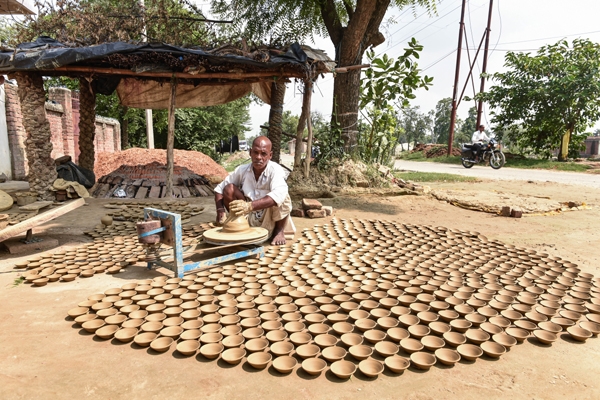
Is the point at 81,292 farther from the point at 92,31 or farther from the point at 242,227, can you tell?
the point at 92,31

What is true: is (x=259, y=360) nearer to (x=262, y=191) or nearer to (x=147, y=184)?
(x=262, y=191)

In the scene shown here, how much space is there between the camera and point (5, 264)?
3111 mm

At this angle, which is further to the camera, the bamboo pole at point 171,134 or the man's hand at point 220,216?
the bamboo pole at point 171,134

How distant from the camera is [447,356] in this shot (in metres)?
1.76

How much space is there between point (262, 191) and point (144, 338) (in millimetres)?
1788

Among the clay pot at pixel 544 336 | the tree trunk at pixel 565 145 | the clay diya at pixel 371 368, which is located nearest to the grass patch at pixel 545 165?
the tree trunk at pixel 565 145

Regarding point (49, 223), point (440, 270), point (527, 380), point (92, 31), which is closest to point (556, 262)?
point (440, 270)

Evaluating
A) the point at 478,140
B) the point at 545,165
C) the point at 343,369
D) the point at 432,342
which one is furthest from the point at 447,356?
the point at 545,165

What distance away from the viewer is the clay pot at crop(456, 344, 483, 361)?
1.75 metres

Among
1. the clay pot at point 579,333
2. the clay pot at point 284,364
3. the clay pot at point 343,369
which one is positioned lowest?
the clay pot at point 284,364

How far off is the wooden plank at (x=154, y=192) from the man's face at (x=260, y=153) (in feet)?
13.5

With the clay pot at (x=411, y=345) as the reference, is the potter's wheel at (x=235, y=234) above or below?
above

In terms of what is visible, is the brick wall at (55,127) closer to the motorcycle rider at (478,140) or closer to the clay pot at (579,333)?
the clay pot at (579,333)

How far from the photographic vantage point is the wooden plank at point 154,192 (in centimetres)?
672
